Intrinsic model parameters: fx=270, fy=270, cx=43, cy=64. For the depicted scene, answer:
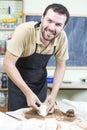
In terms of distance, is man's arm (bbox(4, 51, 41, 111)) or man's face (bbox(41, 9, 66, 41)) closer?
man's face (bbox(41, 9, 66, 41))

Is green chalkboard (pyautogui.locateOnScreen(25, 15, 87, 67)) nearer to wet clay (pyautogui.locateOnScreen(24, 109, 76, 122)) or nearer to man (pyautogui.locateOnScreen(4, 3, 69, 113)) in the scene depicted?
man (pyautogui.locateOnScreen(4, 3, 69, 113))

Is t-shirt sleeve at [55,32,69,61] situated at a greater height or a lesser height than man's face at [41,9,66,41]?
lesser

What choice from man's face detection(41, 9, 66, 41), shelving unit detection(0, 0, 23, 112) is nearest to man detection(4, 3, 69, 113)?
man's face detection(41, 9, 66, 41)

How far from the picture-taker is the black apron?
1.83 meters

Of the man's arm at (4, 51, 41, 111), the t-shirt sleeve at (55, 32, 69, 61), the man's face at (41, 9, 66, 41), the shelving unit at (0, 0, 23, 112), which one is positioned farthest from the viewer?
the shelving unit at (0, 0, 23, 112)

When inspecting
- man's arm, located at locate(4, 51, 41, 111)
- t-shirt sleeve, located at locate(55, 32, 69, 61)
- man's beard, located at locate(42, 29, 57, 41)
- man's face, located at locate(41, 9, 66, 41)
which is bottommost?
man's arm, located at locate(4, 51, 41, 111)

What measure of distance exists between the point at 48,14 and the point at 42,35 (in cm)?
19

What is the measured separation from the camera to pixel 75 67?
11.1 ft

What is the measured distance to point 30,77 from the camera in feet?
6.23

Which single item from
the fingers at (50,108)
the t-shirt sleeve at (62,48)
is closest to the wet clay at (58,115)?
the fingers at (50,108)

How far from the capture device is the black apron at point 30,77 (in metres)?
1.83

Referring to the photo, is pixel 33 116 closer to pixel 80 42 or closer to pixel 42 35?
pixel 42 35

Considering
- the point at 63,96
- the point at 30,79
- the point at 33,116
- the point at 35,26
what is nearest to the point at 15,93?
the point at 30,79

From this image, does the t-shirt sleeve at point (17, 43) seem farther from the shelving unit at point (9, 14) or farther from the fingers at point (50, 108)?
the shelving unit at point (9, 14)
